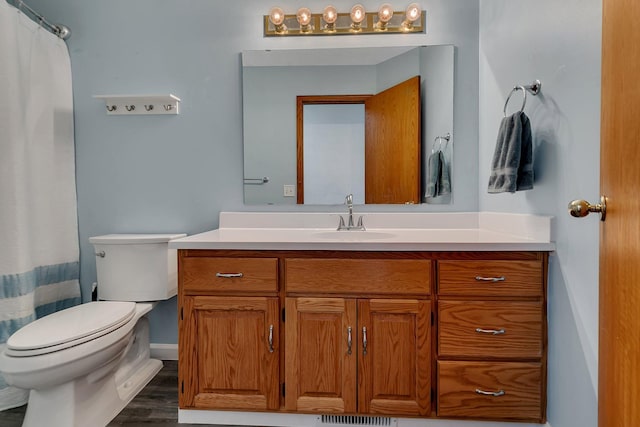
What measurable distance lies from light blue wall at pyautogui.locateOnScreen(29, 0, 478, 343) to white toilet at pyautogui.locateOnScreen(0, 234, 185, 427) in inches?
10.9

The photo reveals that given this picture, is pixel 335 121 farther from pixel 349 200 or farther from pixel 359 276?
pixel 359 276

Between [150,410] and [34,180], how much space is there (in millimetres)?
1324

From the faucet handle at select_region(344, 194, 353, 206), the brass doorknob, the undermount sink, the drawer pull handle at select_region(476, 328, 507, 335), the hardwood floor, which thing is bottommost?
the hardwood floor

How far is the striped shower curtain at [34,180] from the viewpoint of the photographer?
5.67 ft

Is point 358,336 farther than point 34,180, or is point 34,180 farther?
point 34,180

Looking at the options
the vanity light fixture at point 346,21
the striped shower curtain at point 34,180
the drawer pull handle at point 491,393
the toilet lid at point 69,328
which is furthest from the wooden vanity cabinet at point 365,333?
the vanity light fixture at point 346,21

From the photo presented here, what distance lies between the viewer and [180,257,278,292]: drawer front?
1.50m

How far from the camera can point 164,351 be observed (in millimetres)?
2205

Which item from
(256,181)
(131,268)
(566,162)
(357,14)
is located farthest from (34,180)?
(566,162)

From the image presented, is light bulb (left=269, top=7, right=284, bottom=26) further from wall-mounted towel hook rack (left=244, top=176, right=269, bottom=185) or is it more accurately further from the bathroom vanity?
the bathroom vanity

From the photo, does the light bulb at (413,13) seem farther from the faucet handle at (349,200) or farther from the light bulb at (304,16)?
the faucet handle at (349,200)

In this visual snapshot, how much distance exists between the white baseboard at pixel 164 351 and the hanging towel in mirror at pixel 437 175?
180cm

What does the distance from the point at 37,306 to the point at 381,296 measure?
6.04 feet

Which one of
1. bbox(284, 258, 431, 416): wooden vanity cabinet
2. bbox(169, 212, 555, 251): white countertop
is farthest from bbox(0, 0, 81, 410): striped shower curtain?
bbox(284, 258, 431, 416): wooden vanity cabinet
